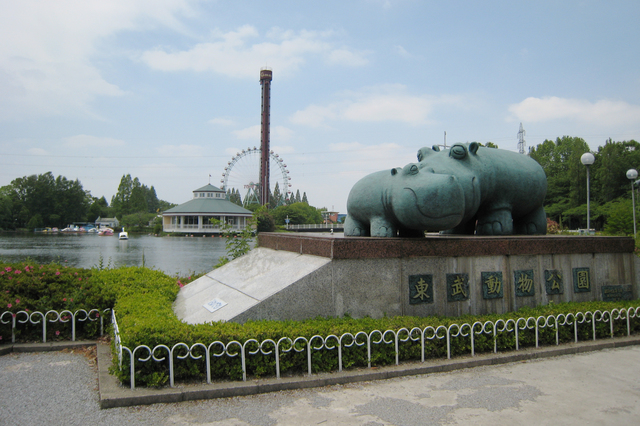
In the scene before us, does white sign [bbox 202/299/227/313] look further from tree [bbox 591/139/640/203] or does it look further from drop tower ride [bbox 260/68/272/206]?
drop tower ride [bbox 260/68/272/206]

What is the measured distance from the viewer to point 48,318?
5582 mm

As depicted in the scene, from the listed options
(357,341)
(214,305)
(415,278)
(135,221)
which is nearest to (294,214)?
(135,221)

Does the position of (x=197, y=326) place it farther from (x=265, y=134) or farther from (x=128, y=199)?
(x=128, y=199)

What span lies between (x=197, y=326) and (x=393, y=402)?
1986 millimetres

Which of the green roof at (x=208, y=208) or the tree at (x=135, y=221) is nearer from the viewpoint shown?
the green roof at (x=208, y=208)

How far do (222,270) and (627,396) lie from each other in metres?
5.64

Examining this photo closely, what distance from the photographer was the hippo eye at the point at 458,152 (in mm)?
6043

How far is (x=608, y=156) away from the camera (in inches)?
1500

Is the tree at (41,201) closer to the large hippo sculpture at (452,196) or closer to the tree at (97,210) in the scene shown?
the tree at (97,210)

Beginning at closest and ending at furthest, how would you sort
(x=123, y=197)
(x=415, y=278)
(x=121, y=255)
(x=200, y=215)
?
(x=415, y=278)
(x=121, y=255)
(x=200, y=215)
(x=123, y=197)

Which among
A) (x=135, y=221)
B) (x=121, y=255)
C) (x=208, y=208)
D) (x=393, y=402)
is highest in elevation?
(x=208, y=208)

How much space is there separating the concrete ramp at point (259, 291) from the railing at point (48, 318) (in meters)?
1.06

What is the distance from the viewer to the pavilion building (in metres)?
58.5

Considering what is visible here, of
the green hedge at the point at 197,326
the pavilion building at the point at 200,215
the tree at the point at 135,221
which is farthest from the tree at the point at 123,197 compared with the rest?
the green hedge at the point at 197,326
